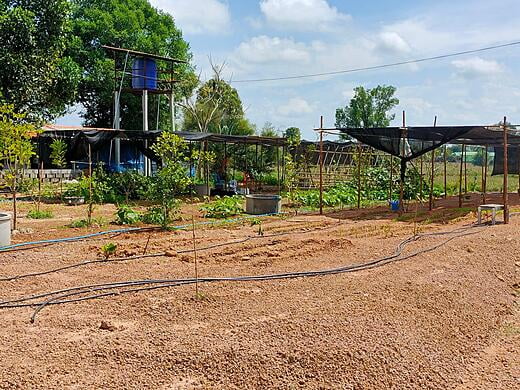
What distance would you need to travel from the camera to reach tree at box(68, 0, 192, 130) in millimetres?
26844

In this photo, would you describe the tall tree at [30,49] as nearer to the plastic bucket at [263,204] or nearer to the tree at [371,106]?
the plastic bucket at [263,204]

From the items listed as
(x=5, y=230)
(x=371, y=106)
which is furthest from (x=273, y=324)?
(x=371, y=106)

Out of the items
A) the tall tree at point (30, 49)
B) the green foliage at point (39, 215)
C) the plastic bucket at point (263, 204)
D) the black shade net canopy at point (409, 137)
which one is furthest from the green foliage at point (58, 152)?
the black shade net canopy at point (409, 137)

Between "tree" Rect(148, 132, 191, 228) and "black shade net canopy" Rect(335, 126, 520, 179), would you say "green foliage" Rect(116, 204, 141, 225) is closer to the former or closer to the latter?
"tree" Rect(148, 132, 191, 228)

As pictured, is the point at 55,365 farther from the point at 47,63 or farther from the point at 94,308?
the point at 47,63

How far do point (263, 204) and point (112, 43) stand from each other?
18.7 metres

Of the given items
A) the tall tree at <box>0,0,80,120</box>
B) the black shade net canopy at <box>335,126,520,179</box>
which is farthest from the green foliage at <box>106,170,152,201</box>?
the black shade net canopy at <box>335,126,520,179</box>

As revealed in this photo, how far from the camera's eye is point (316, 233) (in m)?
9.29

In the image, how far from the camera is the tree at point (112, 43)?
26.8 metres

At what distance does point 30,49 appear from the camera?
17562 millimetres

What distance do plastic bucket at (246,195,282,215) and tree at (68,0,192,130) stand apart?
15.1 metres

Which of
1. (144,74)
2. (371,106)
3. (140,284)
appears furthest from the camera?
(371,106)

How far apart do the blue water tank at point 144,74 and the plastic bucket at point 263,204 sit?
37.6 feet

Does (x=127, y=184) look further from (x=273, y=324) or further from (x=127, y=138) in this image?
(x=273, y=324)
